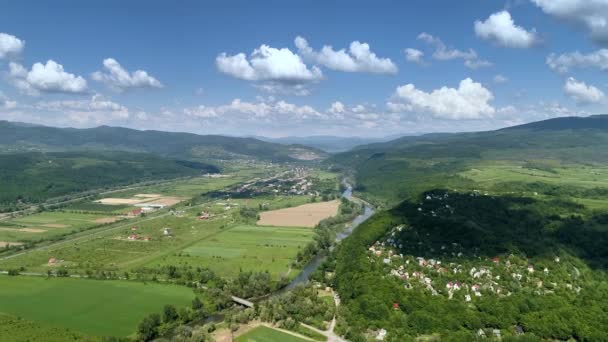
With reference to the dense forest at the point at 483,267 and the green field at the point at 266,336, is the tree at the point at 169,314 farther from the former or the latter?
the dense forest at the point at 483,267

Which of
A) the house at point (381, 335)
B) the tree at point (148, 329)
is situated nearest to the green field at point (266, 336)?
the house at point (381, 335)

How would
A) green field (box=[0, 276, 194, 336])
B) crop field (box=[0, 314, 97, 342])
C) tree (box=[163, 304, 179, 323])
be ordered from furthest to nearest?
1. tree (box=[163, 304, 179, 323])
2. green field (box=[0, 276, 194, 336])
3. crop field (box=[0, 314, 97, 342])

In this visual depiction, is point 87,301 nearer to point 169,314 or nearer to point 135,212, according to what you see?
point 169,314

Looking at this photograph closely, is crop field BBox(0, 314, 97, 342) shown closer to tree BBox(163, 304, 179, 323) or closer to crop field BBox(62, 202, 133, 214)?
tree BBox(163, 304, 179, 323)

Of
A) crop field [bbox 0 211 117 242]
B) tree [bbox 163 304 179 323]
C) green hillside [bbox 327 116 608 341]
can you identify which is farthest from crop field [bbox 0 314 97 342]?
crop field [bbox 0 211 117 242]

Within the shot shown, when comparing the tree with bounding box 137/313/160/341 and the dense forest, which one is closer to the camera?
the tree with bounding box 137/313/160/341
